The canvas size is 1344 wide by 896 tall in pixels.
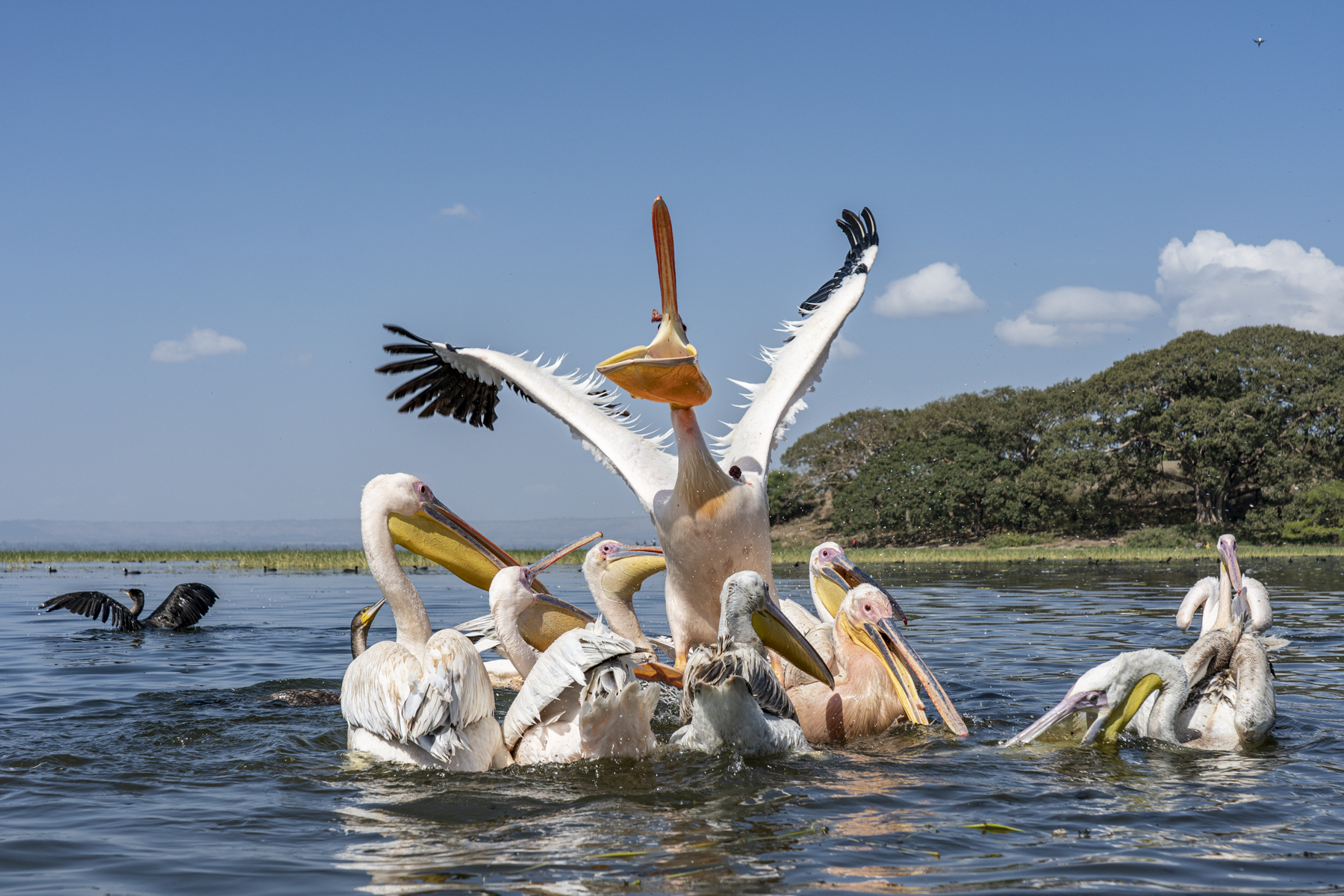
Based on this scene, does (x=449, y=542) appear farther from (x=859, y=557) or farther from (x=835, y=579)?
(x=859, y=557)

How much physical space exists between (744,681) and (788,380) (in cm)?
183

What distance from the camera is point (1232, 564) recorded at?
652 cm

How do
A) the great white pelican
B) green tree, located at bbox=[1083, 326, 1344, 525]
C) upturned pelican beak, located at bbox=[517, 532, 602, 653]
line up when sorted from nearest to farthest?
1. the great white pelican
2. upturned pelican beak, located at bbox=[517, 532, 602, 653]
3. green tree, located at bbox=[1083, 326, 1344, 525]

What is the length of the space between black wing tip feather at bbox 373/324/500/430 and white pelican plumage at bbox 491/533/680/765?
255 cm

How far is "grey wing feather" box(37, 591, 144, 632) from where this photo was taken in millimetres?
10242

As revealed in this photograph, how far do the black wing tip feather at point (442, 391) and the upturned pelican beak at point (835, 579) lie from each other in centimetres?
236

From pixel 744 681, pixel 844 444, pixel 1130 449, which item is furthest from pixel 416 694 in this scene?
pixel 844 444

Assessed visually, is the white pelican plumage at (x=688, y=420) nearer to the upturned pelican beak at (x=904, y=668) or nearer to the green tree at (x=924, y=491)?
the upturned pelican beak at (x=904, y=668)

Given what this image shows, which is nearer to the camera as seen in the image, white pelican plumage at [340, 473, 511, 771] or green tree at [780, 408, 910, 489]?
white pelican plumage at [340, 473, 511, 771]

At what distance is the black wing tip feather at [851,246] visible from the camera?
20.3ft

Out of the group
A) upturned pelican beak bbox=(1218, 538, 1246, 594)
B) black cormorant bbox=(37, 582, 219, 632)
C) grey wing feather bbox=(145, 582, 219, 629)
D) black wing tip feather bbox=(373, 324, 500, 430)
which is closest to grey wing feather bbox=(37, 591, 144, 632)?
black cormorant bbox=(37, 582, 219, 632)

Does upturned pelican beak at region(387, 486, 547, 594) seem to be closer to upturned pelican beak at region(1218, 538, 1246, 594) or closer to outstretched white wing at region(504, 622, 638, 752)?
outstretched white wing at region(504, 622, 638, 752)

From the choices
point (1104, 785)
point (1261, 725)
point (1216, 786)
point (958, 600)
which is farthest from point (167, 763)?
point (958, 600)

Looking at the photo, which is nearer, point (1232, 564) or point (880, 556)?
point (1232, 564)
